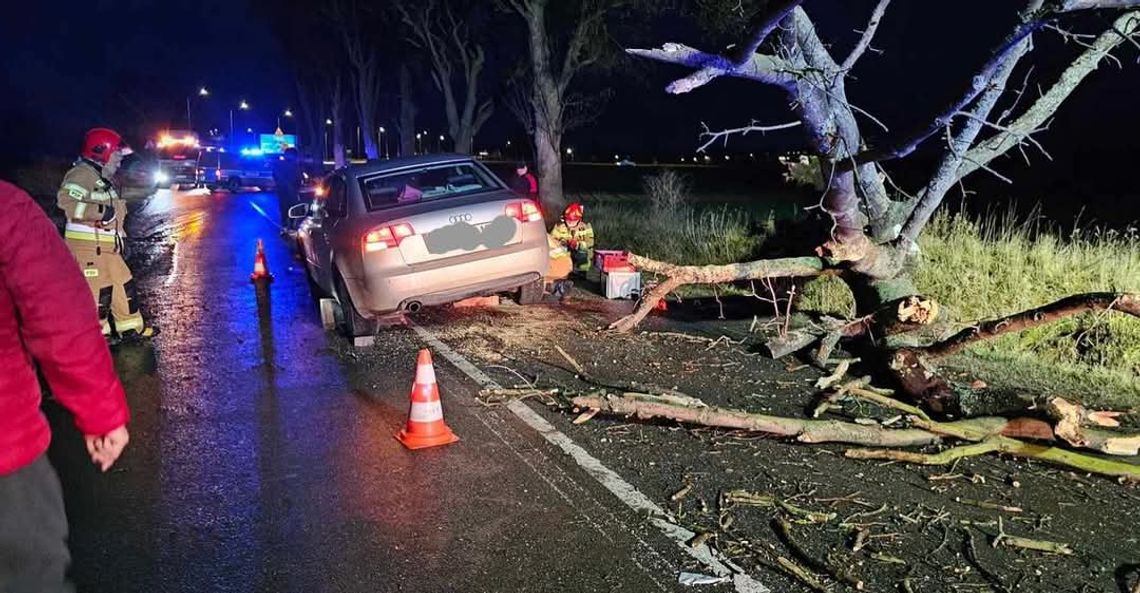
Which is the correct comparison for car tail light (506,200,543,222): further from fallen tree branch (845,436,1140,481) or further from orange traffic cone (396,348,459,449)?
fallen tree branch (845,436,1140,481)

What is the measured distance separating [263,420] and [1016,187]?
2821cm

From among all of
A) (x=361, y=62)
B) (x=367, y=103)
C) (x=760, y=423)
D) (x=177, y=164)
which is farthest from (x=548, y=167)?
(x=177, y=164)

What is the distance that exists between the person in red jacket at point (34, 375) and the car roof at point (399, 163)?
601 centimetres

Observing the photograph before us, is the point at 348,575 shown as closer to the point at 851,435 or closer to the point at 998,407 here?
the point at 851,435

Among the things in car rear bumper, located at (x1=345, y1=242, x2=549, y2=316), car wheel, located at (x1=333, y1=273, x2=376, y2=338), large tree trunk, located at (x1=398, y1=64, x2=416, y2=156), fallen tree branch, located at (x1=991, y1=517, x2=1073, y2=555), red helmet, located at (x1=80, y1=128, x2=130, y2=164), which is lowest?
fallen tree branch, located at (x1=991, y1=517, x2=1073, y2=555)

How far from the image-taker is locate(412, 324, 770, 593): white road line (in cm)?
369

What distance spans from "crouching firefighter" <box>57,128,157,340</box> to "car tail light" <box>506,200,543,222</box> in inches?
142

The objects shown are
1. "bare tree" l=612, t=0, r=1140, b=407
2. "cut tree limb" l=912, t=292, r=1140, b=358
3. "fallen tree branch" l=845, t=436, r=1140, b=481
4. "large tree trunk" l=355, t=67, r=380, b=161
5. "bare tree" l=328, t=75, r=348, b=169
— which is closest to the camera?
"fallen tree branch" l=845, t=436, r=1140, b=481

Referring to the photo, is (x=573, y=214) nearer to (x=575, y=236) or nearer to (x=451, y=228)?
(x=575, y=236)

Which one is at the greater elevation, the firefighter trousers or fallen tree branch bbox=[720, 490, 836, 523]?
the firefighter trousers

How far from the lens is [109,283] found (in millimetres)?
8234

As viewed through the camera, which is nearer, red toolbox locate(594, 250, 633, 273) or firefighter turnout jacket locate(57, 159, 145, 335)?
firefighter turnout jacket locate(57, 159, 145, 335)

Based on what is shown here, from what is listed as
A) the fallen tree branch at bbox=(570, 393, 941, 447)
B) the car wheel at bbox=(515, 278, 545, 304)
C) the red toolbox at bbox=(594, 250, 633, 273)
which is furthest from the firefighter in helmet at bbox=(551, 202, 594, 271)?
the fallen tree branch at bbox=(570, 393, 941, 447)

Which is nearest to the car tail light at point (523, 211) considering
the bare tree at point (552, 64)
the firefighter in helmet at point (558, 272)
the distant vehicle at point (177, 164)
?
the firefighter in helmet at point (558, 272)
